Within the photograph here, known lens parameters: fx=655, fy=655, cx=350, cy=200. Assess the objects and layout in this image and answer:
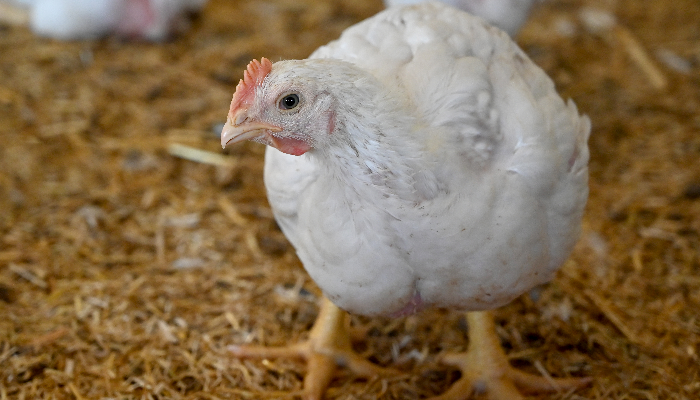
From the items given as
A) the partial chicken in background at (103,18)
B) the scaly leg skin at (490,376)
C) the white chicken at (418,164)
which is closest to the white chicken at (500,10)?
the white chicken at (418,164)

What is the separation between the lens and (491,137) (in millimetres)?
1735

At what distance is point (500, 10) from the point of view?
320 centimetres

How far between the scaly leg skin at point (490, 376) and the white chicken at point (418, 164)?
428mm

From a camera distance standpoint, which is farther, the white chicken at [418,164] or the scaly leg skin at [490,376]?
the scaly leg skin at [490,376]

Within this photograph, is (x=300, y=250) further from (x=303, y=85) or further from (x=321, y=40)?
(x=321, y=40)

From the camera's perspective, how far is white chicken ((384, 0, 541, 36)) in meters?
3.20

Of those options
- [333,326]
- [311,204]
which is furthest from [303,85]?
[333,326]

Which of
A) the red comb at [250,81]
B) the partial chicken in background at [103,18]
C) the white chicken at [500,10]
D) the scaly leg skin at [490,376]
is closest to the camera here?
the red comb at [250,81]

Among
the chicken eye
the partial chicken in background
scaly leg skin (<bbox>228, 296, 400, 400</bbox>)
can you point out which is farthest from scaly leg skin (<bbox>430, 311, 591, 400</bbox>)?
the partial chicken in background

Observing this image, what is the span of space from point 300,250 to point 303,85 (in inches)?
22.8

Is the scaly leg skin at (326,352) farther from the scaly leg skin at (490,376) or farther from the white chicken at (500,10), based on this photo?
the white chicken at (500,10)

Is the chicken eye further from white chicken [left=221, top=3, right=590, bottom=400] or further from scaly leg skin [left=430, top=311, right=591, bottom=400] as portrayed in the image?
scaly leg skin [left=430, top=311, right=591, bottom=400]

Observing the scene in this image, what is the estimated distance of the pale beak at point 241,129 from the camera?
154 centimetres

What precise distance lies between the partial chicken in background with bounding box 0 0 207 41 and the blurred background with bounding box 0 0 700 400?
72 mm
